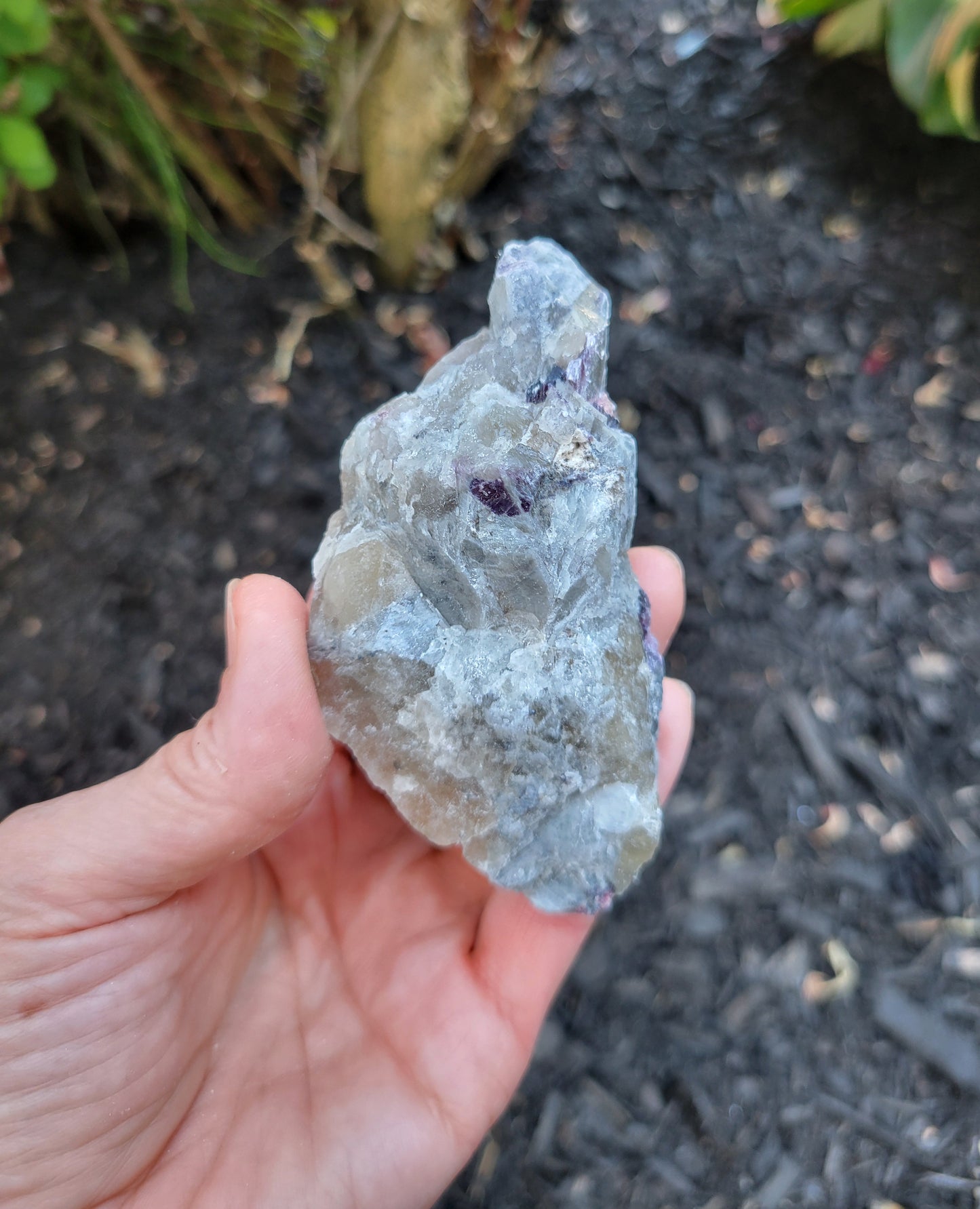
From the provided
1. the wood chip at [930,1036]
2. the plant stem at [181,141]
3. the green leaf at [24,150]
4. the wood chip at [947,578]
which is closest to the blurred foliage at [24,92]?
the green leaf at [24,150]

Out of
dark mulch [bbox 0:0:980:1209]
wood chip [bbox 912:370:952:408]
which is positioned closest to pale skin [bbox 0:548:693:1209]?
dark mulch [bbox 0:0:980:1209]

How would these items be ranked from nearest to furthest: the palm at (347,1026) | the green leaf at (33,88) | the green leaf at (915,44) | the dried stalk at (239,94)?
the palm at (347,1026) → the green leaf at (33,88) → the dried stalk at (239,94) → the green leaf at (915,44)

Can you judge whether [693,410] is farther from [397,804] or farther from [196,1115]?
[196,1115]

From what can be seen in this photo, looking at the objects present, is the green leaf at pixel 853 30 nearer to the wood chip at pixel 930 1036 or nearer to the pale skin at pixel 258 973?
the pale skin at pixel 258 973

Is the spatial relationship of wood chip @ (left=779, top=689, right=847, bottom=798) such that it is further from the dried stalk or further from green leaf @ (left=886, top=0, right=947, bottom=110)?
the dried stalk

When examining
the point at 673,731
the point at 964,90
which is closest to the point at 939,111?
the point at 964,90

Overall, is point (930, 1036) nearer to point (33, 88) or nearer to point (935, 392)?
point (935, 392)

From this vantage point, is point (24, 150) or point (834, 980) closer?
point (24, 150)

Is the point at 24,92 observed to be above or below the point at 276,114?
above
